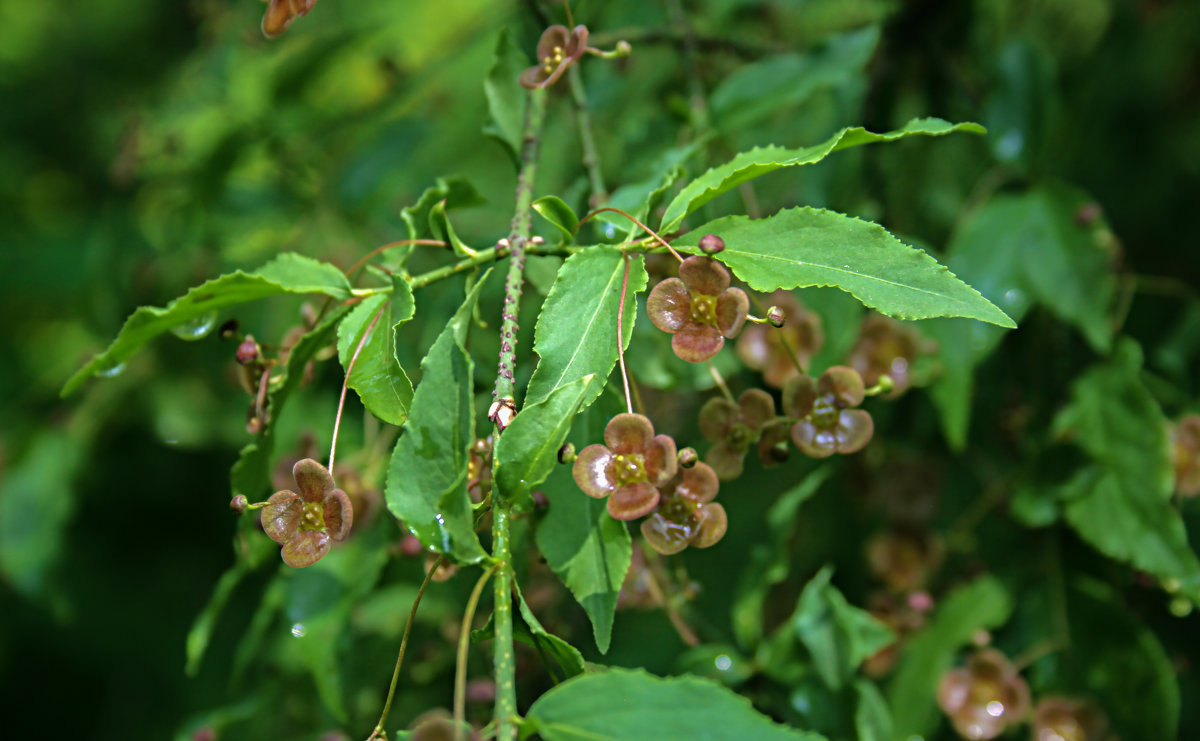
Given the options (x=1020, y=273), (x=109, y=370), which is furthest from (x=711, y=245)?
(x=1020, y=273)

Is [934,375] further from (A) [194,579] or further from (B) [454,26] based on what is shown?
(A) [194,579]

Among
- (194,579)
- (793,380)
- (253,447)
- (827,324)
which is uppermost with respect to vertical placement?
(253,447)

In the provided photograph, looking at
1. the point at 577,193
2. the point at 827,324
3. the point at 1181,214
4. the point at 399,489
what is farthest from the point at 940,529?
the point at 399,489

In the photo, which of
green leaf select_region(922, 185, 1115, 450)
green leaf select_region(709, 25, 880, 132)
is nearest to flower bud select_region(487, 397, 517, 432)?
green leaf select_region(709, 25, 880, 132)

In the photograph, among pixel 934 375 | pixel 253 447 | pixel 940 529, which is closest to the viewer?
pixel 253 447

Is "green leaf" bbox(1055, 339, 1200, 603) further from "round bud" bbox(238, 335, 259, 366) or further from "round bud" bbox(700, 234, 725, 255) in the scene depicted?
"round bud" bbox(238, 335, 259, 366)

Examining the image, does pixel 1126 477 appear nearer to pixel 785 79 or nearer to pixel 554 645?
pixel 785 79
